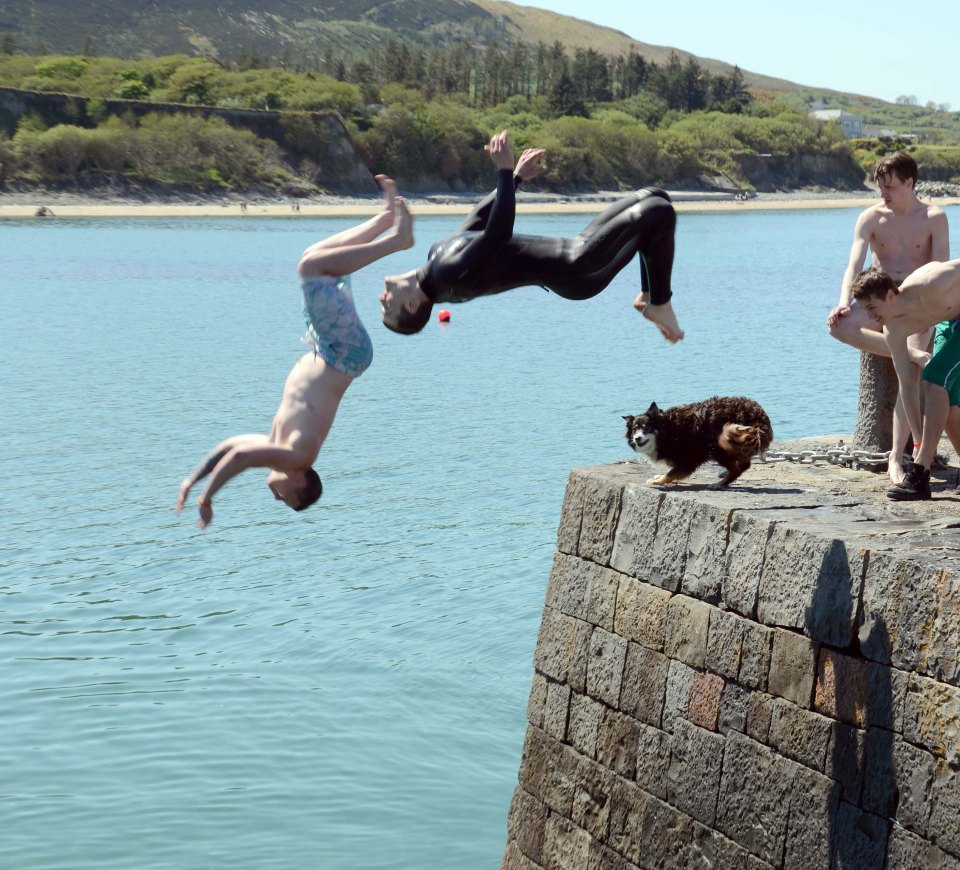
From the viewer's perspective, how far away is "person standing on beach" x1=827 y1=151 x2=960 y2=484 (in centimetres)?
852

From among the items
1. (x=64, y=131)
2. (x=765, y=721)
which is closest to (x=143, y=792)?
(x=765, y=721)

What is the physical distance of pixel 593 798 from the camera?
835cm

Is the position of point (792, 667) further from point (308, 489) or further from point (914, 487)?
point (308, 489)

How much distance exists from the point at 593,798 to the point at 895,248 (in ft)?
13.0

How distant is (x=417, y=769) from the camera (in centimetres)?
1237

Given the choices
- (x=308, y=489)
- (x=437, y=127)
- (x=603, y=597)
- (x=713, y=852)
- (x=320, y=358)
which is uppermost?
(x=437, y=127)

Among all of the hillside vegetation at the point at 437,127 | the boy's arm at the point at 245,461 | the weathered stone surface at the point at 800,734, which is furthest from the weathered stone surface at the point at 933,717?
the hillside vegetation at the point at 437,127

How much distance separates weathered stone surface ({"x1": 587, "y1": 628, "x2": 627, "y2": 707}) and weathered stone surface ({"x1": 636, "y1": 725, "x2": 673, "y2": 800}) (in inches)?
12.8

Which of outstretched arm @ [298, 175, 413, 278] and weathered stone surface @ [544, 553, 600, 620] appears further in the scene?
weathered stone surface @ [544, 553, 600, 620]

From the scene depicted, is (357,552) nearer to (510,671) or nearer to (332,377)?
(510,671)

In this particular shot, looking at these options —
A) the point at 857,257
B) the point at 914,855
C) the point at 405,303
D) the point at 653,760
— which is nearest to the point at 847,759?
the point at 914,855

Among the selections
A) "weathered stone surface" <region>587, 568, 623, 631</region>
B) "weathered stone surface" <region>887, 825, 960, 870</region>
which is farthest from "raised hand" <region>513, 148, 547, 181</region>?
"weathered stone surface" <region>887, 825, 960, 870</region>

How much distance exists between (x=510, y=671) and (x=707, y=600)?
687 cm

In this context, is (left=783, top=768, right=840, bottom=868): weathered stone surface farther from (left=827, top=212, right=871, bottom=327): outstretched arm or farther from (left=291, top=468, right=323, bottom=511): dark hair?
(left=827, top=212, right=871, bottom=327): outstretched arm
